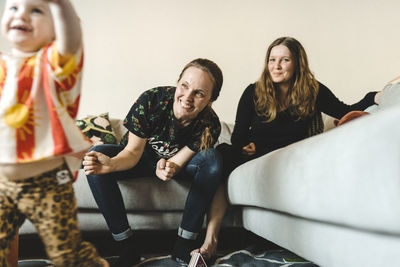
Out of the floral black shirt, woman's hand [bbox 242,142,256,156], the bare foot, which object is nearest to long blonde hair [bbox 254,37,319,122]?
woman's hand [bbox 242,142,256,156]

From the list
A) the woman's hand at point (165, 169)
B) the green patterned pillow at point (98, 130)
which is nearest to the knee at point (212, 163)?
the woman's hand at point (165, 169)

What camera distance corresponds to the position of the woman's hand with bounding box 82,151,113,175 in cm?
111

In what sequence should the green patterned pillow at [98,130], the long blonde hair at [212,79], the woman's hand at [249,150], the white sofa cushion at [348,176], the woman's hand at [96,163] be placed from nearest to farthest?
A: the white sofa cushion at [348,176]
the woman's hand at [96,163]
the long blonde hair at [212,79]
the woman's hand at [249,150]
the green patterned pillow at [98,130]

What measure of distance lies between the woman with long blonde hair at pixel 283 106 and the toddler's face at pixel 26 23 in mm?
1048

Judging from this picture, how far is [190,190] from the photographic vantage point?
1.25 metres

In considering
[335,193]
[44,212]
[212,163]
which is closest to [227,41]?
[212,163]

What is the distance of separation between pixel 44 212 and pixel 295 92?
1.31m

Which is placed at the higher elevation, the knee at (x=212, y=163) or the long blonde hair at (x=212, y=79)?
the long blonde hair at (x=212, y=79)

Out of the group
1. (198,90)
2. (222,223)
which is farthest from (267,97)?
(222,223)

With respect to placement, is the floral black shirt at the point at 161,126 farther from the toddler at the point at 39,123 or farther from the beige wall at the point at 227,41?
the beige wall at the point at 227,41

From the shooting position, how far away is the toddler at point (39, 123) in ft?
1.98

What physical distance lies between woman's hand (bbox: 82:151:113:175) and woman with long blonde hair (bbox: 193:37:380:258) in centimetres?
60

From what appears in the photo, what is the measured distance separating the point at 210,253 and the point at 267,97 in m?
0.81

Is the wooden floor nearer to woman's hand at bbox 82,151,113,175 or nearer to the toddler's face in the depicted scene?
woman's hand at bbox 82,151,113,175
